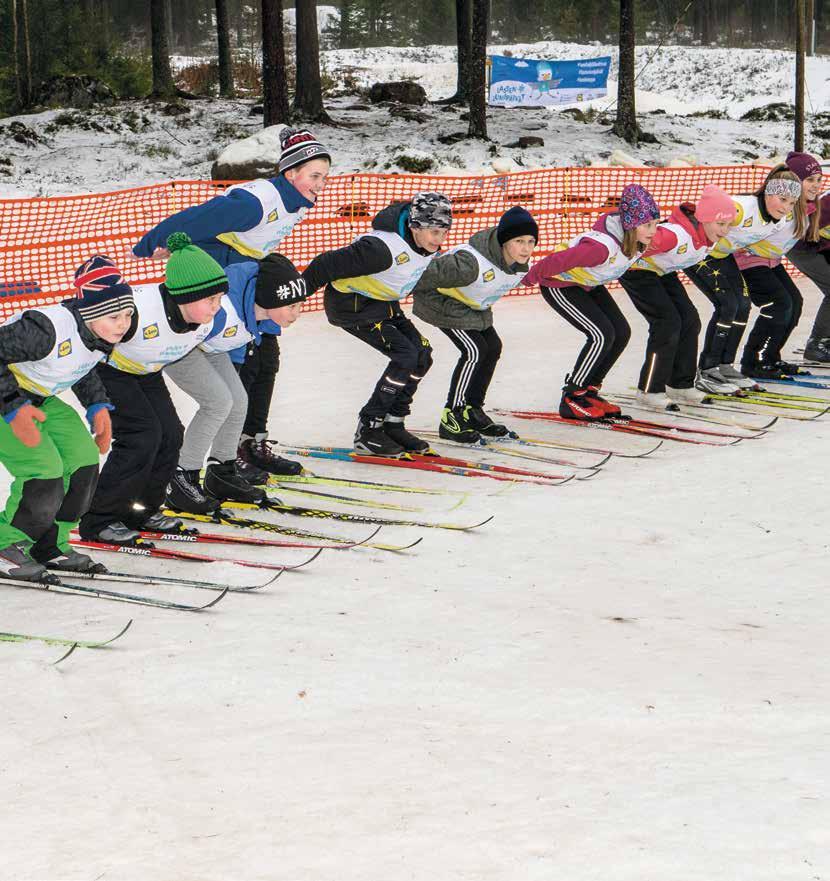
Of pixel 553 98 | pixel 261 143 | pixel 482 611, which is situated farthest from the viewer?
pixel 553 98

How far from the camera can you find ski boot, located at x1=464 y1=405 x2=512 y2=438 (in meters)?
7.32

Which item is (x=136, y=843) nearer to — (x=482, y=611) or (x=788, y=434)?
(x=482, y=611)

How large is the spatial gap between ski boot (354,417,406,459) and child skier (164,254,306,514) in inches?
42.9

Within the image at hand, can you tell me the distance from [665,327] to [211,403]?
3.68 meters

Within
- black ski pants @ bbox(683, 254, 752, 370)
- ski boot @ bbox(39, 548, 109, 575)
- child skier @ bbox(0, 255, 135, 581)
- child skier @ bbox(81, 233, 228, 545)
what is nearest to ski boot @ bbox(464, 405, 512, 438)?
black ski pants @ bbox(683, 254, 752, 370)

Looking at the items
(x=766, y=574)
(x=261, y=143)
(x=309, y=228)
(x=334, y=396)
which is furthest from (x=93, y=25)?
(x=766, y=574)

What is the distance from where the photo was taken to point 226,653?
3.90 metres

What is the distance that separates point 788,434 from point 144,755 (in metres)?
5.26

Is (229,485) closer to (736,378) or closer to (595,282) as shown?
(595,282)

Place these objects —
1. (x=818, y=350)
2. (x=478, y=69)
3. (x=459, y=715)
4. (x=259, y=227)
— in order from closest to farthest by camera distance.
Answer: (x=459, y=715) → (x=259, y=227) → (x=818, y=350) → (x=478, y=69)

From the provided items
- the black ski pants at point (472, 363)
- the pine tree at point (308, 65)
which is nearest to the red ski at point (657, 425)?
the black ski pants at point (472, 363)

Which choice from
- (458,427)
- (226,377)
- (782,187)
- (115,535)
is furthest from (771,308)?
(115,535)

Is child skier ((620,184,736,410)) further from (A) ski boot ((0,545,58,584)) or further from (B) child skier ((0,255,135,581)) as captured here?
(A) ski boot ((0,545,58,584))

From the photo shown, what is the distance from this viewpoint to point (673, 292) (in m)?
8.09
